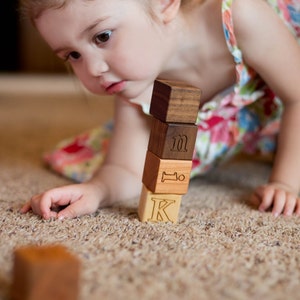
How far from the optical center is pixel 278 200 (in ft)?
2.89

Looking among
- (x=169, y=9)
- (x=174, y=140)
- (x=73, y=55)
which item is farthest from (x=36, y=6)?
(x=174, y=140)

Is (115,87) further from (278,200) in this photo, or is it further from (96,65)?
(278,200)

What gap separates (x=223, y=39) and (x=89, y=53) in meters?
0.26

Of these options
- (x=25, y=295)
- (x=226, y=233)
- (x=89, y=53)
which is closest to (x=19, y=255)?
(x=25, y=295)

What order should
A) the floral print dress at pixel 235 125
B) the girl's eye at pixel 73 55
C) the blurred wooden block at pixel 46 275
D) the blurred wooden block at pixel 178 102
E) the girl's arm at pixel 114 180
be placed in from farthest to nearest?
the floral print dress at pixel 235 125, the girl's eye at pixel 73 55, the girl's arm at pixel 114 180, the blurred wooden block at pixel 178 102, the blurred wooden block at pixel 46 275

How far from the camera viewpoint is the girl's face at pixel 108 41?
854mm

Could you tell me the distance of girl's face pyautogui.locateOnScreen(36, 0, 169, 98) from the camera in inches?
33.6

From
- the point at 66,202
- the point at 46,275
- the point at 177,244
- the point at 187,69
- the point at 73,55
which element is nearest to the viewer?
the point at 46,275

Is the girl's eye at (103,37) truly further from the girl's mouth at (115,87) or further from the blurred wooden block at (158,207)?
the blurred wooden block at (158,207)

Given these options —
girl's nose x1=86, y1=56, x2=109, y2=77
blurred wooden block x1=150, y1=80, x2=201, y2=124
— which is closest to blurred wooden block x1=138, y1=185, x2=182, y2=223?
blurred wooden block x1=150, y1=80, x2=201, y2=124

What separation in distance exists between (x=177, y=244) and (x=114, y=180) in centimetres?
29

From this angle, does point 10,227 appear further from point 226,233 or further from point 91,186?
point 226,233

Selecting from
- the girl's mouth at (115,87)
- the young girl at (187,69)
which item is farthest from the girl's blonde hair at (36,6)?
the girl's mouth at (115,87)

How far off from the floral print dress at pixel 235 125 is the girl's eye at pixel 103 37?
0.83 ft
